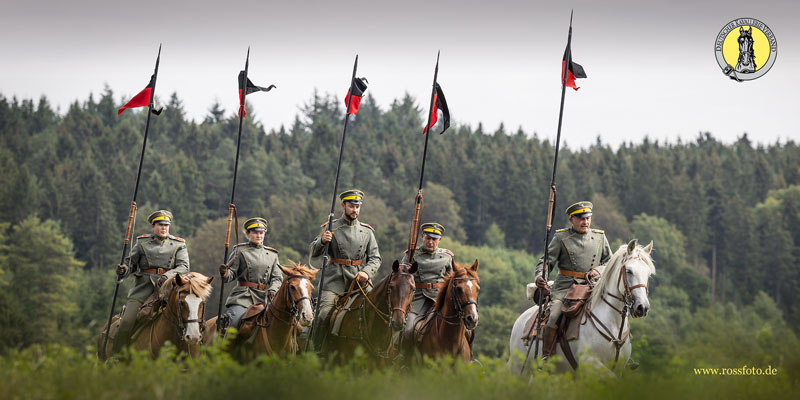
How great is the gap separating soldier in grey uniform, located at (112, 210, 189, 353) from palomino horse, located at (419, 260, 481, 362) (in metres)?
4.84

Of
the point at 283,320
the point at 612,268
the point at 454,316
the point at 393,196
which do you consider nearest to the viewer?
the point at 454,316

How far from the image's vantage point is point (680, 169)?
17288 centimetres

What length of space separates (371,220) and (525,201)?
47.6m

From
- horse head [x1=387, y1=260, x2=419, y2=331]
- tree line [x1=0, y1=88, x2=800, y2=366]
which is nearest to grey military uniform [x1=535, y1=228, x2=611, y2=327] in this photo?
horse head [x1=387, y1=260, x2=419, y2=331]

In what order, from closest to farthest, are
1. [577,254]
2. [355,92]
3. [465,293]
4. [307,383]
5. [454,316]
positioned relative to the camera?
[307,383] → [465,293] → [454,316] → [577,254] → [355,92]

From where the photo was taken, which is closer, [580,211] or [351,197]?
[580,211]

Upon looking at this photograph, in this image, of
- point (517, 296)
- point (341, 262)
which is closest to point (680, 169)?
point (517, 296)

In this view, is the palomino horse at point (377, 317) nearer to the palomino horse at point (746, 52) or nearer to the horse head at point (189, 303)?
the horse head at point (189, 303)

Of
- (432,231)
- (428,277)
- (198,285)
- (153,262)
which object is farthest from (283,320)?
(153,262)

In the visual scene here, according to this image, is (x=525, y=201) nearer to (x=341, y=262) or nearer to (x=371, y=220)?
(x=371, y=220)

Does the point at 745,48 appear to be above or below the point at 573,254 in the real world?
above

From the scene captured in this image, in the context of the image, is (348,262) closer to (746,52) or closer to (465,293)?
(465,293)

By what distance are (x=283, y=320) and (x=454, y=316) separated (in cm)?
265

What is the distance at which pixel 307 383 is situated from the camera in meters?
10.3
